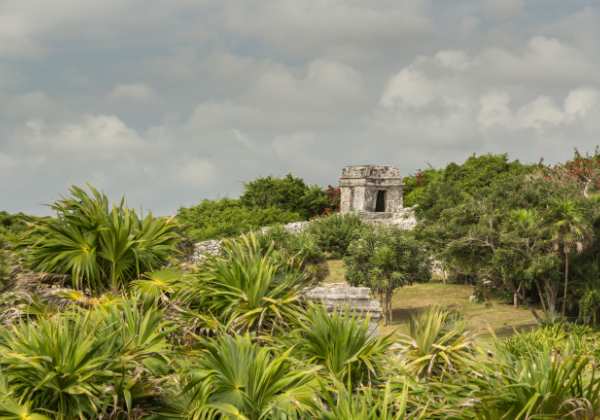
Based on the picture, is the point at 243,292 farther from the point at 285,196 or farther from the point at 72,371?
the point at 285,196

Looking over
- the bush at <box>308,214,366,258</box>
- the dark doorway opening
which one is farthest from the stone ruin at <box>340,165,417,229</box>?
the bush at <box>308,214,366,258</box>

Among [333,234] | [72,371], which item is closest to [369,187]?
[333,234]

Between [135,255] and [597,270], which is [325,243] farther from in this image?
[135,255]

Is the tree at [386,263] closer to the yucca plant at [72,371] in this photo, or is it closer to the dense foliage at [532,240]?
the dense foliage at [532,240]

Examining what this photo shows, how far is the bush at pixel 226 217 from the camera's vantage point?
6644 cm

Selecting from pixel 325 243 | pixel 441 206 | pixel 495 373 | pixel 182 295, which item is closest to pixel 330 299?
pixel 182 295

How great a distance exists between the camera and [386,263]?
41000 mm

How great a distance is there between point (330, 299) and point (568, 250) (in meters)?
20.2

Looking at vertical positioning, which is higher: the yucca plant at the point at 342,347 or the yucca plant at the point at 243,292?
the yucca plant at the point at 243,292

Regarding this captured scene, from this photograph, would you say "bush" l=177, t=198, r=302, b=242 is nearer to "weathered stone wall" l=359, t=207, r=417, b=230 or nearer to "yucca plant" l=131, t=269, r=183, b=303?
"weathered stone wall" l=359, t=207, r=417, b=230

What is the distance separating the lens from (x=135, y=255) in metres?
15.6

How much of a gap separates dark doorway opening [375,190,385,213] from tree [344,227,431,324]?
28.5 metres

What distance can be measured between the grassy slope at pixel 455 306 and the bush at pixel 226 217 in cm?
1610

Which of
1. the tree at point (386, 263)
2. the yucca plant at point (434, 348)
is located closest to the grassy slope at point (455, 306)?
the tree at point (386, 263)
